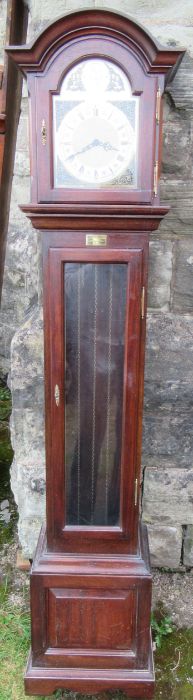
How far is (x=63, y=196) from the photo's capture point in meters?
1.57

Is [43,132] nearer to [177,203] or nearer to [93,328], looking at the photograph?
[93,328]

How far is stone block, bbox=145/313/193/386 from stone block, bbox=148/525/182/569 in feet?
2.43

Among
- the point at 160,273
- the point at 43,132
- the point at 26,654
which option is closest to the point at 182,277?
the point at 160,273

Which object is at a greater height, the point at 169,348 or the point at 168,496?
the point at 169,348

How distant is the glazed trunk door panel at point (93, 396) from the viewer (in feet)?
5.45

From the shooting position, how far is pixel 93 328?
171cm

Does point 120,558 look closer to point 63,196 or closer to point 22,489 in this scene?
point 22,489

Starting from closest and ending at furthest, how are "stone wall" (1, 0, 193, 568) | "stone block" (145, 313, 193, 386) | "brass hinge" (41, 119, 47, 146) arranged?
"brass hinge" (41, 119, 47, 146) < "stone wall" (1, 0, 193, 568) < "stone block" (145, 313, 193, 386)

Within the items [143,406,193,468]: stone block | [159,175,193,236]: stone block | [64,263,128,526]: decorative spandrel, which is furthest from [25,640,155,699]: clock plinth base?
[159,175,193,236]: stone block

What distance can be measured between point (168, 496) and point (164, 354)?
2.22 feet

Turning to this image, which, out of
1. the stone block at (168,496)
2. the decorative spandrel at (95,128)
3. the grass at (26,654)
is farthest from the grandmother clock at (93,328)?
the stone block at (168,496)

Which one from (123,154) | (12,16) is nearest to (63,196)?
(123,154)

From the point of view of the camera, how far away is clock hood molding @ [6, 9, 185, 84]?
1.43m

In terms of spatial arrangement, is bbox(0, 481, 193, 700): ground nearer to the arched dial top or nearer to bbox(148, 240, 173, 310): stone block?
bbox(148, 240, 173, 310): stone block
